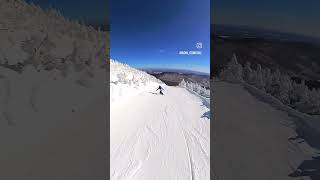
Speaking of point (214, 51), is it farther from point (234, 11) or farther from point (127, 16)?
point (127, 16)

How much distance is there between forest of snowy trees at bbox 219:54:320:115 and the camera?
6.00ft

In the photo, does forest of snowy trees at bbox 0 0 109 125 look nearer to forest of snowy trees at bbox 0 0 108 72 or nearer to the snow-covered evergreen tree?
forest of snowy trees at bbox 0 0 108 72

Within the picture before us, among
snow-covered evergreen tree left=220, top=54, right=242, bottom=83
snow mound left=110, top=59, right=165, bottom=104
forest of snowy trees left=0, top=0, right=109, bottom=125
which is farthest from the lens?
snow-covered evergreen tree left=220, top=54, right=242, bottom=83

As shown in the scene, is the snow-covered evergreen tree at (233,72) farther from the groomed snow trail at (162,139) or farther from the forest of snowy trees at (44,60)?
the forest of snowy trees at (44,60)

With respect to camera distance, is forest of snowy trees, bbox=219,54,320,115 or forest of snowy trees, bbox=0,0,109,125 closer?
forest of snowy trees, bbox=0,0,109,125

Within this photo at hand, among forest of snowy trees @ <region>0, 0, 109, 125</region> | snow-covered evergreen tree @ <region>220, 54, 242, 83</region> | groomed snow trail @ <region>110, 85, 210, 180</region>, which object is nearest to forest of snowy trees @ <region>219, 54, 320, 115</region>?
snow-covered evergreen tree @ <region>220, 54, 242, 83</region>

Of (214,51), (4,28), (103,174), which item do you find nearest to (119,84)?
(103,174)

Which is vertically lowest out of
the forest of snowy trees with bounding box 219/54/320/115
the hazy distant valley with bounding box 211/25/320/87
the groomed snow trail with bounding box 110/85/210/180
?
the groomed snow trail with bounding box 110/85/210/180

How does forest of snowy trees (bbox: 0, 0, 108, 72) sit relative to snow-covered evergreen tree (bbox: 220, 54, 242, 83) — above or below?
above

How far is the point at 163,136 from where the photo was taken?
149cm

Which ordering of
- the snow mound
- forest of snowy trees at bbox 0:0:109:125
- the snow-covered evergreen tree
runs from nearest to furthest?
the snow mound → forest of snowy trees at bbox 0:0:109:125 → the snow-covered evergreen tree

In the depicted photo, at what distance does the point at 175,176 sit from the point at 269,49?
105 cm

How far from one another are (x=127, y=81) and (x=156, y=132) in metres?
0.30

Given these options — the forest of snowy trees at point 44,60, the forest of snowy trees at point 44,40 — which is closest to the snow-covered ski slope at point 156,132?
the forest of snowy trees at point 44,60
